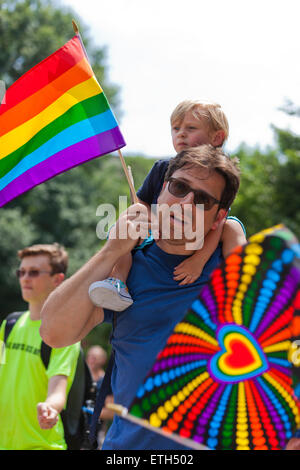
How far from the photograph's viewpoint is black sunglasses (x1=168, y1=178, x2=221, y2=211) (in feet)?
7.48

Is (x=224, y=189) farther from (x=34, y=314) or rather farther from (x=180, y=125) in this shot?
(x=34, y=314)

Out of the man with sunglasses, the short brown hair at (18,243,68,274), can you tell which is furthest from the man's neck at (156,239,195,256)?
the short brown hair at (18,243,68,274)

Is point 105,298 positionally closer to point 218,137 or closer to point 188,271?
point 188,271

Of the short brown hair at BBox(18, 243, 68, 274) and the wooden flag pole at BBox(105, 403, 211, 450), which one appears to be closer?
the wooden flag pole at BBox(105, 403, 211, 450)

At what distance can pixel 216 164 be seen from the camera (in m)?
2.31

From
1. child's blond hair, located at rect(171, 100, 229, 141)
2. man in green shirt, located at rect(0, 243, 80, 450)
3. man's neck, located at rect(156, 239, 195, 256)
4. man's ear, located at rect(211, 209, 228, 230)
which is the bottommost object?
man in green shirt, located at rect(0, 243, 80, 450)

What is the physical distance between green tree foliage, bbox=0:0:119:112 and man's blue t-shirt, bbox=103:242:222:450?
1944cm

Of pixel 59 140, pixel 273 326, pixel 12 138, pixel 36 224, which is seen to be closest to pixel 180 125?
pixel 59 140

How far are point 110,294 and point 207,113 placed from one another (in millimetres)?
1258

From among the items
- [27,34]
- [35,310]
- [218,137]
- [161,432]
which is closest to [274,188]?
[27,34]

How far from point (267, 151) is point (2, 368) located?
552 inches

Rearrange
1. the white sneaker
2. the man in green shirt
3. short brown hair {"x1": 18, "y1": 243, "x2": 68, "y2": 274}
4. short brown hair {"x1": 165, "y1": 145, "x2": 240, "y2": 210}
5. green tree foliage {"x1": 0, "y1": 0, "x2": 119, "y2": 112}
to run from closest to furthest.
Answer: the white sneaker < short brown hair {"x1": 165, "y1": 145, "x2": 240, "y2": 210} < the man in green shirt < short brown hair {"x1": 18, "y1": 243, "x2": 68, "y2": 274} < green tree foliage {"x1": 0, "y1": 0, "x2": 119, "y2": 112}

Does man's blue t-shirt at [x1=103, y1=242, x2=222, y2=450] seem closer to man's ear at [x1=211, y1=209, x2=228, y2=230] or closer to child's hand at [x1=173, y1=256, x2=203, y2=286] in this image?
child's hand at [x1=173, y1=256, x2=203, y2=286]

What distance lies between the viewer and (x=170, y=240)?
2359 mm
